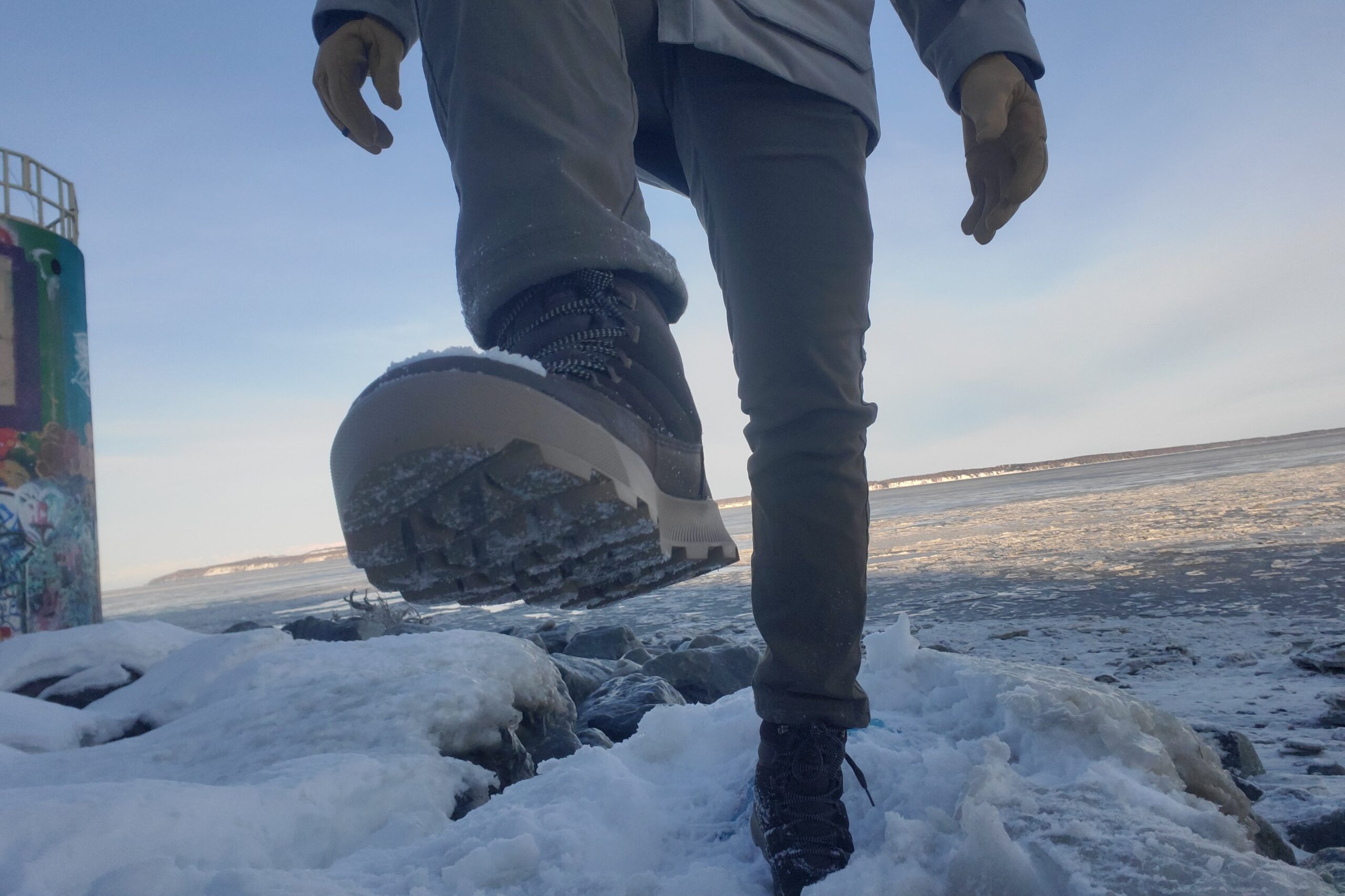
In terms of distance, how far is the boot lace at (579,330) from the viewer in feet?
3.10

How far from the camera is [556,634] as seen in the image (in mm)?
4441

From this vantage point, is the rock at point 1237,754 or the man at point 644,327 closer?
the man at point 644,327

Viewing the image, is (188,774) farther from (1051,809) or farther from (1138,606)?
(1138,606)

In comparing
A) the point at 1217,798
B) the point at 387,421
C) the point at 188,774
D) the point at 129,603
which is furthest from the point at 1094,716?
the point at 129,603

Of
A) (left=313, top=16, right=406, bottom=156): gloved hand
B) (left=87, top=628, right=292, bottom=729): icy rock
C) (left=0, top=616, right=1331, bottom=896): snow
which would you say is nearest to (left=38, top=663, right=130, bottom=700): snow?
(left=87, top=628, right=292, bottom=729): icy rock

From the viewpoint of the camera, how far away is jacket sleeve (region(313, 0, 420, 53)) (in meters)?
1.21

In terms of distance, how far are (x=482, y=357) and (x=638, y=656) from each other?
9.04 feet

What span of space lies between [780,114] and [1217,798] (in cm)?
133

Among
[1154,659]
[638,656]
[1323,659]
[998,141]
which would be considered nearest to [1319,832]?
[1323,659]

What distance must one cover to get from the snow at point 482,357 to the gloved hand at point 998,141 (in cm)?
90

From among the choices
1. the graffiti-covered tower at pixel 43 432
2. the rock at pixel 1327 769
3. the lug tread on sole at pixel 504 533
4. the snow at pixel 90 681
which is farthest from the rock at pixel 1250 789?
the graffiti-covered tower at pixel 43 432

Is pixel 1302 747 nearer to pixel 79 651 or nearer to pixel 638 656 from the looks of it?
pixel 638 656

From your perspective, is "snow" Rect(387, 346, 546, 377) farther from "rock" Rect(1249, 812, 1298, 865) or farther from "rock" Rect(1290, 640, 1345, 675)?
"rock" Rect(1290, 640, 1345, 675)

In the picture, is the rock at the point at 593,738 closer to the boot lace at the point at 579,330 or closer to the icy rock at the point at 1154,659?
the boot lace at the point at 579,330
